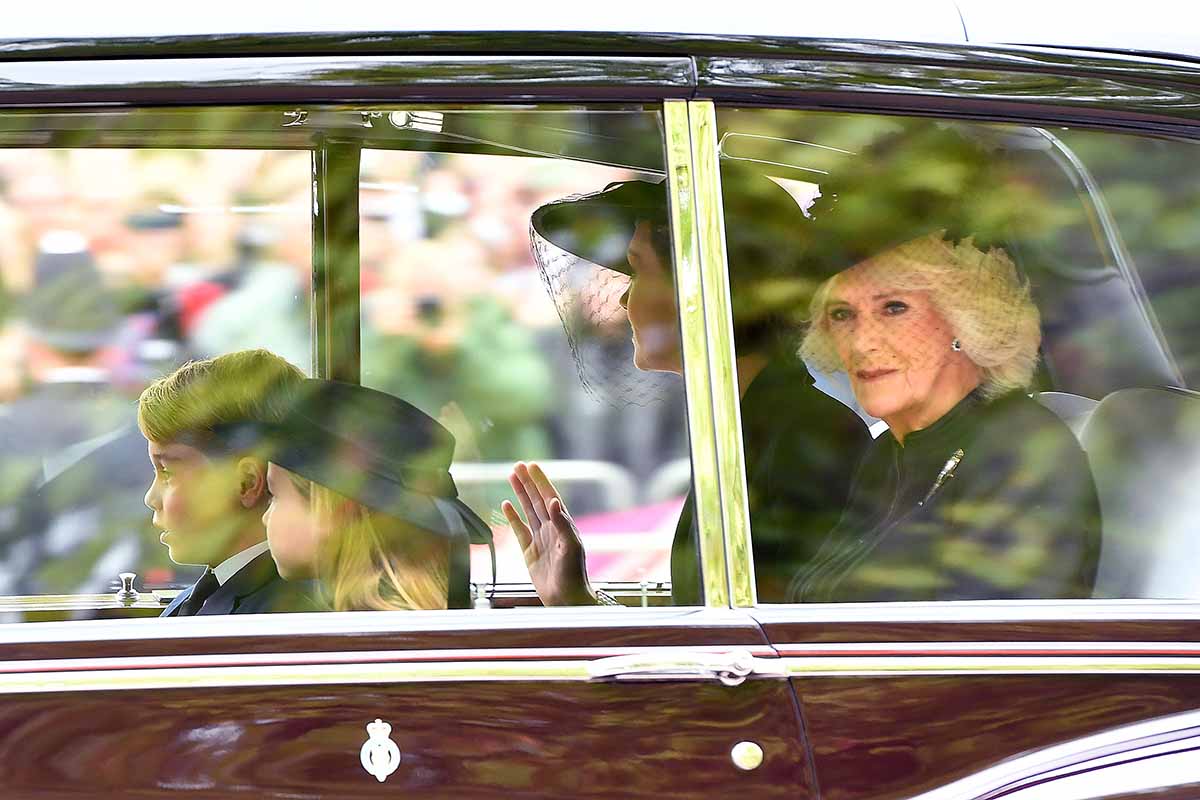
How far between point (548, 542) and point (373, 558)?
369 millimetres

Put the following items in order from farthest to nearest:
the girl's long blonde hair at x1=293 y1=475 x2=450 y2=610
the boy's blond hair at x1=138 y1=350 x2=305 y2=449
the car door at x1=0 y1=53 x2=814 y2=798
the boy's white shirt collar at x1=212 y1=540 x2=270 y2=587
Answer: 1. the boy's blond hair at x1=138 y1=350 x2=305 y2=449
2. the boy's white shirt collar at x1=212 y1=540 x2=270 y2=587
3. the girl's long blonde hair at x1=293 y1=475 x2=450 y2=610
4. the car door at x1=0 y1=53 x2=814 y2=798

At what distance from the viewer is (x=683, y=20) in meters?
1.74

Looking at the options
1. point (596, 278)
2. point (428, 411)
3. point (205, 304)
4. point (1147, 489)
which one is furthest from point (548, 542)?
point (1147, 489)

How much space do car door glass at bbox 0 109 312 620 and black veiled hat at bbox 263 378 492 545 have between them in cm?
22

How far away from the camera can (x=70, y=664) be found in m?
1.59

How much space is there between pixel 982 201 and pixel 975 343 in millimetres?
224

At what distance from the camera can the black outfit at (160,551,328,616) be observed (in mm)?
1781

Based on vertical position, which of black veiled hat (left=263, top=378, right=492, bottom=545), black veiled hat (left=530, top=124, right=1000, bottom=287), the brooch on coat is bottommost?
the brooch on coat

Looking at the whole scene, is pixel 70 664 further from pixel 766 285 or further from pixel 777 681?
pixel 766 285

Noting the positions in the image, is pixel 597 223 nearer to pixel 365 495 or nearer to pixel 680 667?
pixel 365 495

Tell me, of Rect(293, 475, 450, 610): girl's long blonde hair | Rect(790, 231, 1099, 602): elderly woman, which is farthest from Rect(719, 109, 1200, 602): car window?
Rect(293, 475, 450, 610): girl's long blonde hair

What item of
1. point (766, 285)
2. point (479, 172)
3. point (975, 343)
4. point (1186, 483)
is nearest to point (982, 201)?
point (975, 343)

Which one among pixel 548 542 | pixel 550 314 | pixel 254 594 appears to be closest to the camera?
pixel 254 594

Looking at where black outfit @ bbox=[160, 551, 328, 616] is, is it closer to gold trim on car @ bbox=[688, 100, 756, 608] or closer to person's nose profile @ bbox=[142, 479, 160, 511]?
person's nose profile @ bbox=[142, 479, 160, 511]
